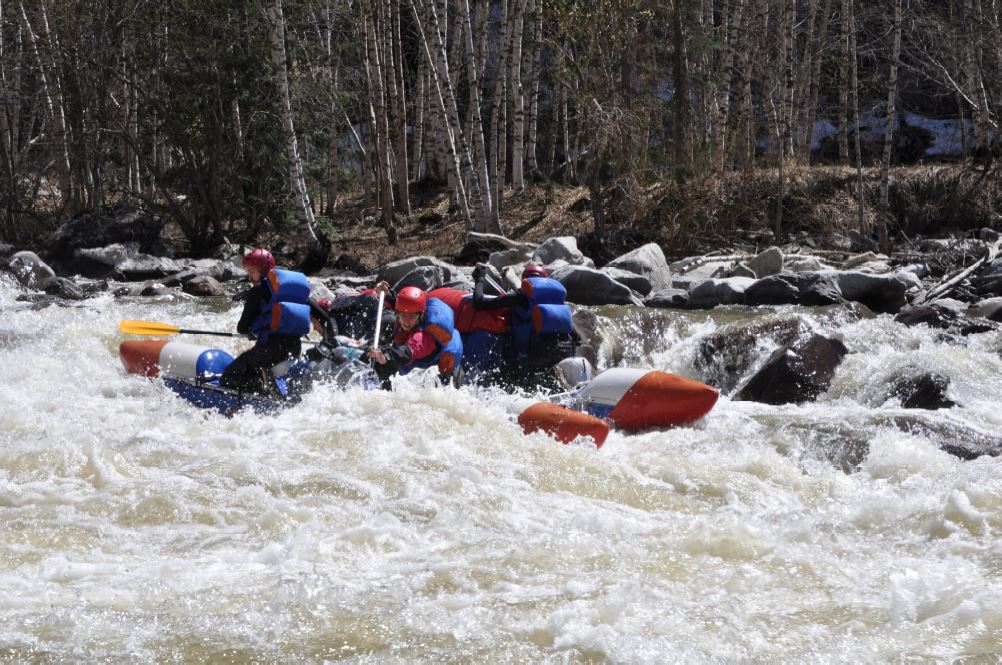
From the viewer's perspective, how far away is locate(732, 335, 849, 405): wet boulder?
25.3ft

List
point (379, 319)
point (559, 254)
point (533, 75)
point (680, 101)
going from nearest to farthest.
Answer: point (379, 319), point (559, 254), point (680, 101), point (533, 75)

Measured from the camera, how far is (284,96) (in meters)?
13.2

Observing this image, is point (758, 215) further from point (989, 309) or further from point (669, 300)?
point (989, 309)

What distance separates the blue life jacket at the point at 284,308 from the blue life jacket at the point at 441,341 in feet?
2.59

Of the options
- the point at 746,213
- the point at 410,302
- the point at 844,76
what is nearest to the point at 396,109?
the point at 746,213

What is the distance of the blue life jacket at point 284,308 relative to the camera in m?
6.86

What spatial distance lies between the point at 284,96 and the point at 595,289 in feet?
17.0

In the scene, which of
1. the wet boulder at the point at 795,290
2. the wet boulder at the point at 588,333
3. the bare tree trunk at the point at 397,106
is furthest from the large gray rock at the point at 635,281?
the bare tree trunk at the point at 397,106

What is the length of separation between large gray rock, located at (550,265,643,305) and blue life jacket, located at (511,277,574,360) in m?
3.52

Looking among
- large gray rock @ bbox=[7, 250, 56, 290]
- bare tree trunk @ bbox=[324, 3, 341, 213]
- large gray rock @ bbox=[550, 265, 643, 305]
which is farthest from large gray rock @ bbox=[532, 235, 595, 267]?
large gray rock @ bbox=[7, 250, 56, 290]

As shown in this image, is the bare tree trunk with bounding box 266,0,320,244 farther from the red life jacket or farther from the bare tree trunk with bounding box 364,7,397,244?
the red life jacket

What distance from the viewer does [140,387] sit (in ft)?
24.7

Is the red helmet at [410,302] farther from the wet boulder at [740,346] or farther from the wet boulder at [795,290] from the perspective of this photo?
the wet boulder at [795,290]

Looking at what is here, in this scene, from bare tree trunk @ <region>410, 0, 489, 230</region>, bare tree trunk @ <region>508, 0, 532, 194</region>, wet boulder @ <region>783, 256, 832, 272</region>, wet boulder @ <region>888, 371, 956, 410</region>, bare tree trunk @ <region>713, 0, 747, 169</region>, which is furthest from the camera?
bare tree trunk @ <region>713, 0, 747, 169</region>
